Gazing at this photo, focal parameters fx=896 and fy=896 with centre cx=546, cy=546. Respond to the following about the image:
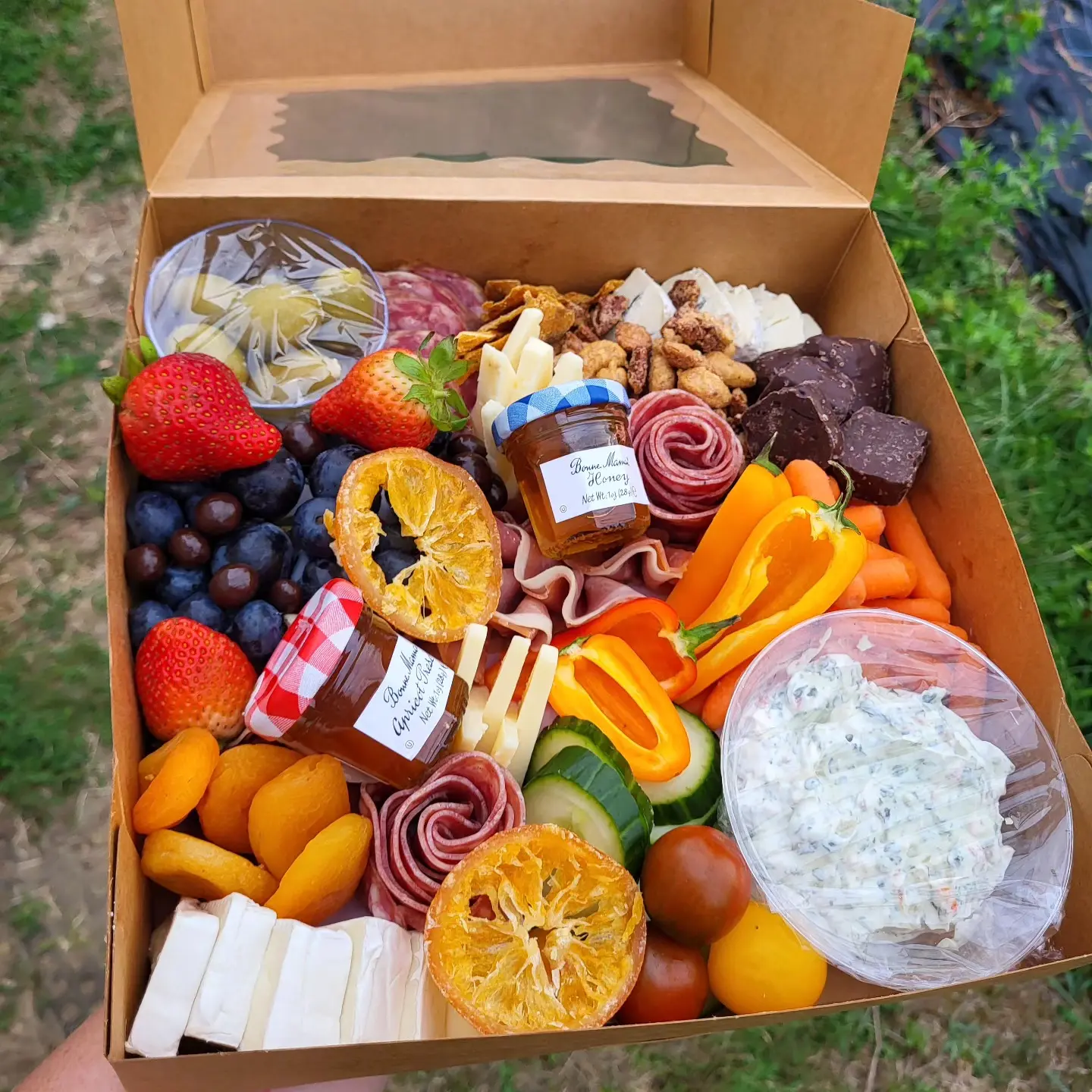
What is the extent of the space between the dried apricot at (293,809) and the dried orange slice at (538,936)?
19cm

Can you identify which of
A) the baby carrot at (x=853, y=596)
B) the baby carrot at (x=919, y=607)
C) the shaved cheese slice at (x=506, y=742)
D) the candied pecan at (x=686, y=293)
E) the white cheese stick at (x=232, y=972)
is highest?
the candied pecan at (x=686, y=293)

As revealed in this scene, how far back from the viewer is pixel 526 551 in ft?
4.39

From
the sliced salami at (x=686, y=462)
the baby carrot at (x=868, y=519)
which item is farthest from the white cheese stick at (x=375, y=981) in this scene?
the baby carrot at (x=868, y=519)

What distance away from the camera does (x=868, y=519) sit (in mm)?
1492

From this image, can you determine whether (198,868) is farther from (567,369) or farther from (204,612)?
(567,369)

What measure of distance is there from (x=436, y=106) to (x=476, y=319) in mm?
487

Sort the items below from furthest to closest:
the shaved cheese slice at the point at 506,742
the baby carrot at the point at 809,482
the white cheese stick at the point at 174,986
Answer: the baby carrot at the point at 809,482, the shaved cheese slice at the point at 506,742, the white cheese stick at the point at 174,986

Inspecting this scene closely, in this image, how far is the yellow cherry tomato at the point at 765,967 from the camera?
3.63 ft

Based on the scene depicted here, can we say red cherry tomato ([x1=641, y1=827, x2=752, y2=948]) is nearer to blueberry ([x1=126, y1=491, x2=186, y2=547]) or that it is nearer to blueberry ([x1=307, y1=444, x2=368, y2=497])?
blueberry ([x1=307, y1=444, x2=368, y2=497])

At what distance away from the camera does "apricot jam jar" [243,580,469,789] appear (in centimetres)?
103

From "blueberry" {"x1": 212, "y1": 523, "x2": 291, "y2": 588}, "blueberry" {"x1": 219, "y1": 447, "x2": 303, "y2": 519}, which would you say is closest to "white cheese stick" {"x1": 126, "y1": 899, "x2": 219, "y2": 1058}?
"blueberry" {"x1": 212, "y1": 523, "x2": 291, "y2": 588}

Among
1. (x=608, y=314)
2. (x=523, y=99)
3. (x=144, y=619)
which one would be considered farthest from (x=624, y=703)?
(x=523, y=99)

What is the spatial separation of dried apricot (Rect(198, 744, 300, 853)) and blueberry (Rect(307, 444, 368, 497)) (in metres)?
0.39

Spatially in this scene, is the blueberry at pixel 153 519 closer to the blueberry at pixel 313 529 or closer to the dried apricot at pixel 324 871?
the blueberry at pixel 313 529
